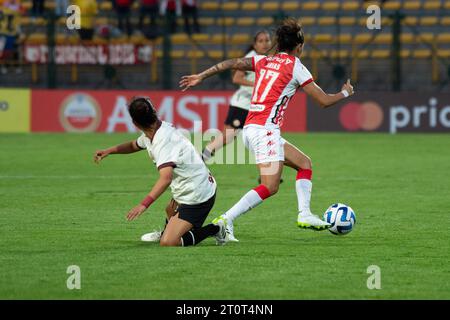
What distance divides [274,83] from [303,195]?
1.15 meters

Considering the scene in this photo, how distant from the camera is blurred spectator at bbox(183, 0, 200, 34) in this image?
27312mm

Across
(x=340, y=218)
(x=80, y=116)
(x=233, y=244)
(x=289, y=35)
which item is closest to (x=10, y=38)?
(x=80, y=116)

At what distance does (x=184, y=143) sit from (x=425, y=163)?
31.4 ft

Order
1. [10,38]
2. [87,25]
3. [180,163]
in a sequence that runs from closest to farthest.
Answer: [180,163], [87,25], [10,38]

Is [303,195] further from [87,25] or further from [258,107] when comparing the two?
[87,25]

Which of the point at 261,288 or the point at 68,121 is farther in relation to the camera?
the point at 68,121

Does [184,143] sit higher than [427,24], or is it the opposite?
[427,24]

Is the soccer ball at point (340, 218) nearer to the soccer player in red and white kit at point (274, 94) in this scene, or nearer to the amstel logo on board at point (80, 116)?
the soccer player in red and white kit at point (274, 94)

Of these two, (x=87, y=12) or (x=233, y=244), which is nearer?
(x=233, y=244)

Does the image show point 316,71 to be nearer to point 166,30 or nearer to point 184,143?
point 166,30

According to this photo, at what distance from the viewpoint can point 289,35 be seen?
10.0 m

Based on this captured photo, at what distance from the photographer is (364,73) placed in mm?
25625
